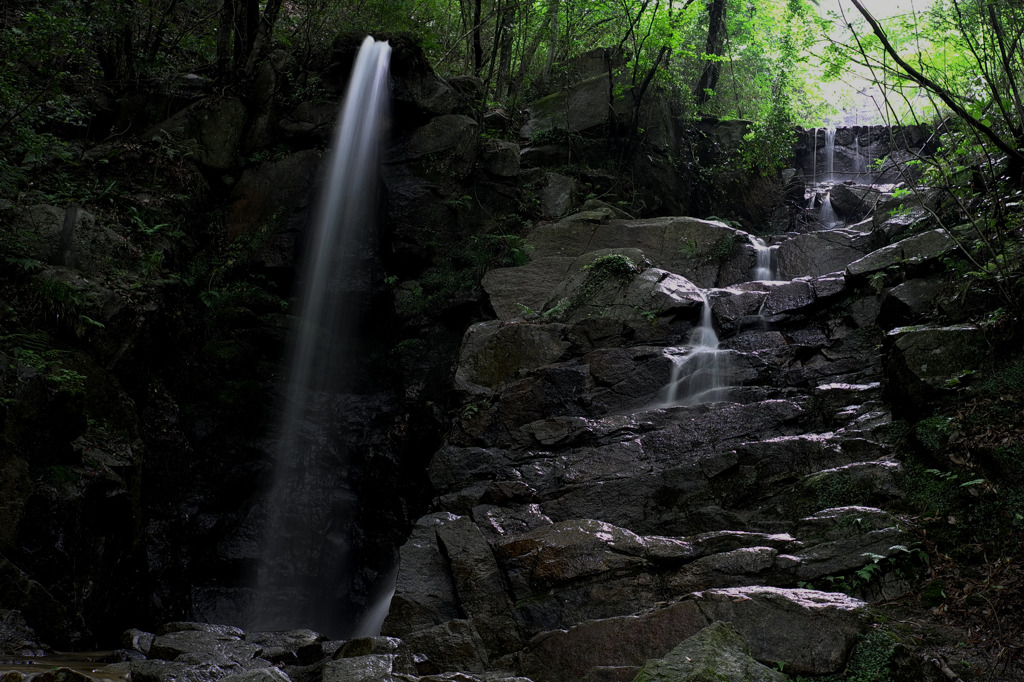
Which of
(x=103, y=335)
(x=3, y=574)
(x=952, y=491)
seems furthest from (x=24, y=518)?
(x=952, y=491)

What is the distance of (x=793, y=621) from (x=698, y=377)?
4.74 m

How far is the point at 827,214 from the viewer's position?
55.1 feet

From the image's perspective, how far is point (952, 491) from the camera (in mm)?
5766

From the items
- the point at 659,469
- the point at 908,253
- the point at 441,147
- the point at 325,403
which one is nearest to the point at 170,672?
the point at 659,469

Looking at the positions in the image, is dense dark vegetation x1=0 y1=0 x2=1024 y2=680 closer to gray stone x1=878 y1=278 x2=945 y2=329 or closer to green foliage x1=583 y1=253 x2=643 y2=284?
gray stone x1=878 y1=278 x2=945 y2=329

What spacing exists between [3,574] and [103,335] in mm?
3690

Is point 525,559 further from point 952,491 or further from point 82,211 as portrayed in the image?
point 82,211

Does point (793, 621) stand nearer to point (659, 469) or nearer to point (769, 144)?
point (659, 469)

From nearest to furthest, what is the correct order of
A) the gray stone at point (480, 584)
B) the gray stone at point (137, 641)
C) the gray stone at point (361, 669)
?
the gray stone at point (361, 669) < the gray stone at point (480, 584) < the gray stone at point (137, 641)

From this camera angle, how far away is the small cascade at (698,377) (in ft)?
29.3

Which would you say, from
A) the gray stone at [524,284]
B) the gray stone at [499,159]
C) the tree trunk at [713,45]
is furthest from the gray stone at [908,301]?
the tree trunk at [713,45]

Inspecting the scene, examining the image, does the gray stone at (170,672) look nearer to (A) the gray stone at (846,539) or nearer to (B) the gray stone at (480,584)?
(B) the gray stone at (480,584)

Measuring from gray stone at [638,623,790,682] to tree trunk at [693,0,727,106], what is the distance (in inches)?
744

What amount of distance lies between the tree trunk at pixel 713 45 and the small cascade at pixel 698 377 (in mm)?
12981
